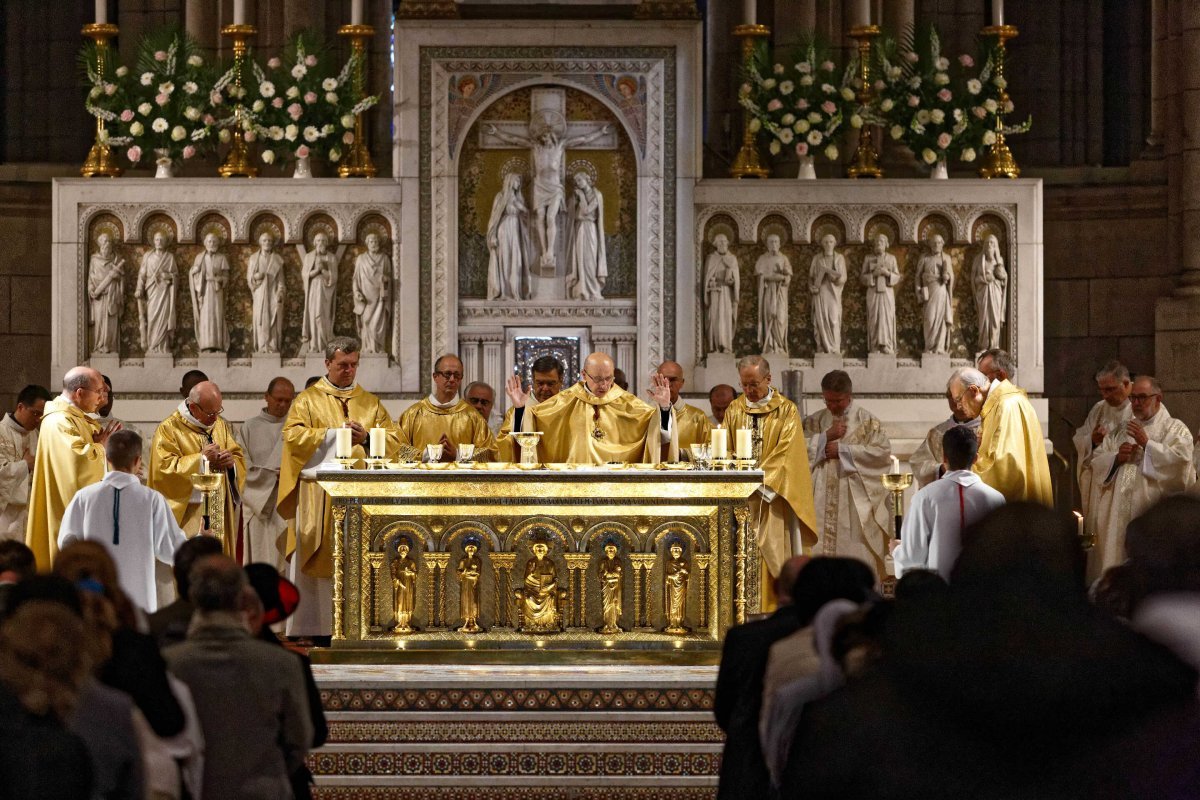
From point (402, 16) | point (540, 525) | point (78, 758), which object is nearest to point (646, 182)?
point (402, 16)

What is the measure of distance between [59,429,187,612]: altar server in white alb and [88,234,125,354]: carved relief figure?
3.85 m

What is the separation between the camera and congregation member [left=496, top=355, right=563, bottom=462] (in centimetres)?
1012

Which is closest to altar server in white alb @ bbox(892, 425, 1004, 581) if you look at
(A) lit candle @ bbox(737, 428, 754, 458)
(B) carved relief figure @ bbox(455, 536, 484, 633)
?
(A) lit candle @ bbox(737, 428, 754, 458)

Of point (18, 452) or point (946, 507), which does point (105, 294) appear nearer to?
point (18, 452)

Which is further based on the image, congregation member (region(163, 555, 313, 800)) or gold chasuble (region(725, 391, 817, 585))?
gold chasuble (region(725, 391, 817, 585))

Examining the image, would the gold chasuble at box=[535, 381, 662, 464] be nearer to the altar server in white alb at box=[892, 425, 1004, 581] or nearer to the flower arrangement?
the altar server in white alb at box=[892, 425, 1004, 581]

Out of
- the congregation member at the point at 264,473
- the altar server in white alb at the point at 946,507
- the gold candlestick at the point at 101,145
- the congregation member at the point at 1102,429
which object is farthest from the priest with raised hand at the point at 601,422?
the gold candlestick at the point at 101,145

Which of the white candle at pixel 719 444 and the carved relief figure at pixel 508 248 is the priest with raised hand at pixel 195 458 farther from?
the white candle at pixel 719 444

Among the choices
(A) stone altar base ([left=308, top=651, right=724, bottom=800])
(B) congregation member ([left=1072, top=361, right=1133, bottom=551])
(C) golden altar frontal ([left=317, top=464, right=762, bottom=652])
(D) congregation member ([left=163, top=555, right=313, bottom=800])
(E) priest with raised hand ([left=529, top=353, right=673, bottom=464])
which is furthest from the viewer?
(B) congregation member ([left=1072, top=361, right=1133, bottom=551])

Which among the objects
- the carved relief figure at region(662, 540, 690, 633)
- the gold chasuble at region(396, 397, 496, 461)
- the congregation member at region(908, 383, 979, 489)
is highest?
the gold chasuble at region(396, 397, 496, 461)

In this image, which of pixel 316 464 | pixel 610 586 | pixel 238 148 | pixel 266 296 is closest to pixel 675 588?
pixel 610 586

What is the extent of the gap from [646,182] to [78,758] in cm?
905

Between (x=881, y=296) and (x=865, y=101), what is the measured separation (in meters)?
1.47

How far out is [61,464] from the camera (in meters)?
10.0
